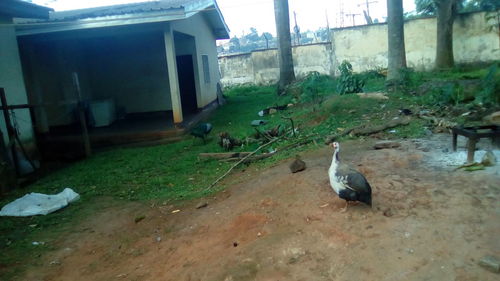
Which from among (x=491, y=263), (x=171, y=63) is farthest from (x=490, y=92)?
(x=171, y=63)

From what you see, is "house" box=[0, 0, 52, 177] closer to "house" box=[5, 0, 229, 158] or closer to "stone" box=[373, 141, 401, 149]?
"house" box=[5, 0, 229, 158]

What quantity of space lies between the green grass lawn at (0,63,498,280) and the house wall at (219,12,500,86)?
7842mm

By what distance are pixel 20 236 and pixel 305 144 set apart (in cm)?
434

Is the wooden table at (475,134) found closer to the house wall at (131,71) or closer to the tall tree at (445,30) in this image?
the house wall at (131,71)

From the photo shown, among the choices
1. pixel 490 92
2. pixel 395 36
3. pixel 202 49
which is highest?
pixel 202 49

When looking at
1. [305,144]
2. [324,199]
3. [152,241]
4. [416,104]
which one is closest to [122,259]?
[152,241]

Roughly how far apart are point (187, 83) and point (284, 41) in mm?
4580

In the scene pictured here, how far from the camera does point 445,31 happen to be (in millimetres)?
15078

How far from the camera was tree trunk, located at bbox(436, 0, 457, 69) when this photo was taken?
14812mm

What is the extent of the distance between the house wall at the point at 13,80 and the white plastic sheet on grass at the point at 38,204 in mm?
2704

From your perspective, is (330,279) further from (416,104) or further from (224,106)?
(224,106)

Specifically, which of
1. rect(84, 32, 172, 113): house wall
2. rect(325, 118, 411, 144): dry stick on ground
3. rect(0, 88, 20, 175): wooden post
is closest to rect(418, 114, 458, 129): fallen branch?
rect(325, 118, 411, 144): dry stick on ground

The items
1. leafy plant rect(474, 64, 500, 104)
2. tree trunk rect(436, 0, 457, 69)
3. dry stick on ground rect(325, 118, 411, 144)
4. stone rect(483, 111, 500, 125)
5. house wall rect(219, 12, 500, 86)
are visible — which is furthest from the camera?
house wall rect(219, 12, 500, 86)

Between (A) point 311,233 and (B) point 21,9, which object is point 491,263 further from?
(B) point 21,9
